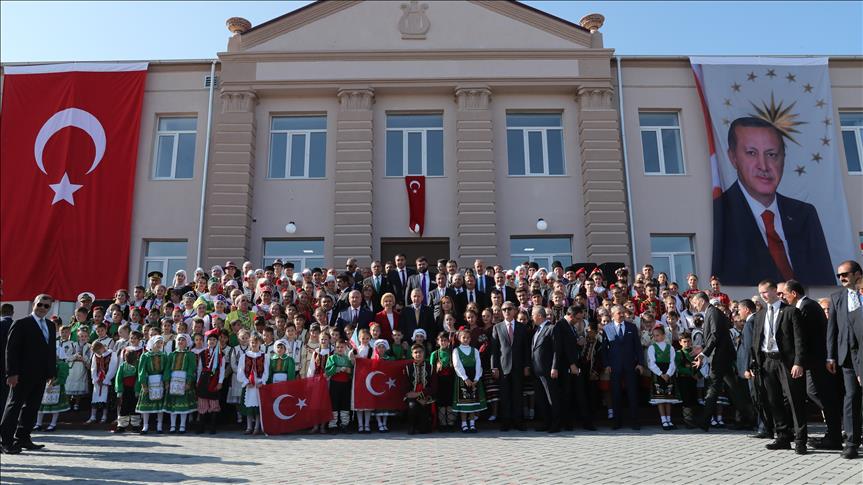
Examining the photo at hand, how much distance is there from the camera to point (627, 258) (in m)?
17.8

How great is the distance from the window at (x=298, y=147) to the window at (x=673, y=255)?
32.8 feet

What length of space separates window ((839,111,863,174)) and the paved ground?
1439 centimetres

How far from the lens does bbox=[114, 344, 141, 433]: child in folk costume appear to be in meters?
10.1

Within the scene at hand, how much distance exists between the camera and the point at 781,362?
7539 millimetres

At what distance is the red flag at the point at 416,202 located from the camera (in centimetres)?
1802

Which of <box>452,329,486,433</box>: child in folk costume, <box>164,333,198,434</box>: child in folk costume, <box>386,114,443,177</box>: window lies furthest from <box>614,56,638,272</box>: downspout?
<box>164,333,198,434</box>: child in folk costume

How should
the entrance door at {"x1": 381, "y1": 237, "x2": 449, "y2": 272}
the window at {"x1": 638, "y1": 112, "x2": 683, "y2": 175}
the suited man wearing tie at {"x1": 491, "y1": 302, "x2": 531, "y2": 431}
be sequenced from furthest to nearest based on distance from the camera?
the window at {"x1": 638, "y1": 112, "x2": 683, "y2": 175}, the entrance door at {"x1": 381, "y1": 237, "x2": 449, "y2": 272}, the suited man wearing tie at {"x1": 491, "y1": 302, "x2": 531, "y2": 431}

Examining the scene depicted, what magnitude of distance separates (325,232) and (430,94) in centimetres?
521

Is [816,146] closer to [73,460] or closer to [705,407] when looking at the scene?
Result: [705,407]

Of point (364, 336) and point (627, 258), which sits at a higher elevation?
point (627, 258)

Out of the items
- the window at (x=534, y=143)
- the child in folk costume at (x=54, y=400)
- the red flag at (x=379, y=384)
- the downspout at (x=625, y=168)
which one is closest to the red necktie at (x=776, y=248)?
the downspout at (x=625, y=168)

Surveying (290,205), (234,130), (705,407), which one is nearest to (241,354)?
(705,407)

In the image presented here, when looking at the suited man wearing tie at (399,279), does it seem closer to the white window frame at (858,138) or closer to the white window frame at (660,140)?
the white window frame at (660,140)

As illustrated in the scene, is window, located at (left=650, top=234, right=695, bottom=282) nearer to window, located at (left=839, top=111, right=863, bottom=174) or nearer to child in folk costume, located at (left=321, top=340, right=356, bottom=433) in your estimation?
window, located at (left=839, top=111, right=863, bottom=174)
